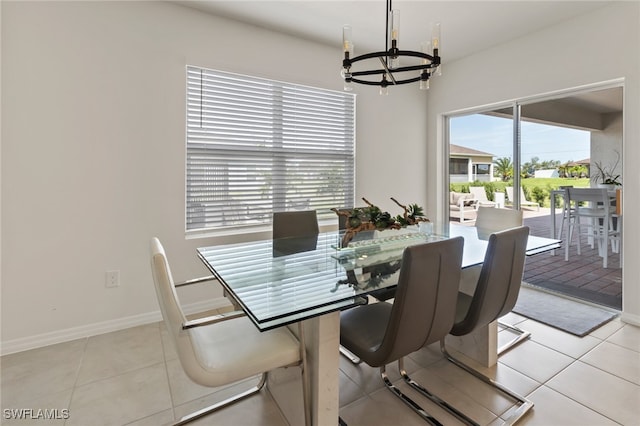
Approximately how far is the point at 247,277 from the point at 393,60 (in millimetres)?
1516

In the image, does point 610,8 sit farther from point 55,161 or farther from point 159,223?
point 55,161

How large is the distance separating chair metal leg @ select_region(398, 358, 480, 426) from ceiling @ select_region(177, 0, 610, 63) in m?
2.85

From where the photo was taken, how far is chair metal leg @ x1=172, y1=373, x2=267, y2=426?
1.60 metres

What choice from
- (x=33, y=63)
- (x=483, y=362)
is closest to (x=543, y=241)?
(x=483, y=362)

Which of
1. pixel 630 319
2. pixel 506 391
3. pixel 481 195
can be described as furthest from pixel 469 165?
pixel 506 391

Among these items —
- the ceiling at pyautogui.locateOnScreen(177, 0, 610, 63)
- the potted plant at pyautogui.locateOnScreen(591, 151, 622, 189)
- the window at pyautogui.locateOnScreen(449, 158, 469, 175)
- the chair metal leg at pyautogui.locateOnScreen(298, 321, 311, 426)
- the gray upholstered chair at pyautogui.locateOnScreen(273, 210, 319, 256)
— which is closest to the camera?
the chair metal leg at pyautogui.locateOnScreen(298, 321, 311, 426)

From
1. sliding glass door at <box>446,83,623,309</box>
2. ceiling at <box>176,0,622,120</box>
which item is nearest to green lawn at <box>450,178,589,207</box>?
sliding glass door at <box>446,83,623,309</box>

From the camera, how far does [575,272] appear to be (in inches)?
128

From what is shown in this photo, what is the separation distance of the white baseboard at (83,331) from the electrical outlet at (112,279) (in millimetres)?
294

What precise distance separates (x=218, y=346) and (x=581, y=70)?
380 centimetres

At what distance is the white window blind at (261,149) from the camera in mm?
2939

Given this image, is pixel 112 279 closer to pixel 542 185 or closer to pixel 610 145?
pixel 542 185

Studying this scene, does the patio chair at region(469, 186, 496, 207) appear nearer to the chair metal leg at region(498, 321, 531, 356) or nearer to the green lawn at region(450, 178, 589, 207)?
the green lawn at region(450, 178, 589, 207)

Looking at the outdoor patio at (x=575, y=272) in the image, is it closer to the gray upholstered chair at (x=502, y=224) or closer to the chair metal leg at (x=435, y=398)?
the gray upholstered chair at (x=502, y=224)
